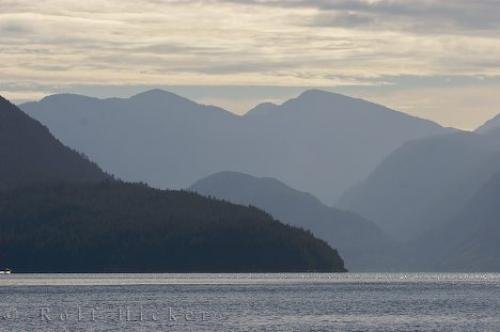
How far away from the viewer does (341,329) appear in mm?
194875

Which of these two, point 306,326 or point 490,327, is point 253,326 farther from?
point 490,327

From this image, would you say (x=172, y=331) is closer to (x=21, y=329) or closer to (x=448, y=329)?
(x=21, y=329)

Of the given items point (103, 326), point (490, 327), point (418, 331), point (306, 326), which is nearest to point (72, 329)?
point (103, 326)

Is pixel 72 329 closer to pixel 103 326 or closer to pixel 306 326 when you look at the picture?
pixel 103 326

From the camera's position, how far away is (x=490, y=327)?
655ft

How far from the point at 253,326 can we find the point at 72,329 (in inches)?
1063

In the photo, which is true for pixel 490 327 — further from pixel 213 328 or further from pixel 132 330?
pixel 132 330

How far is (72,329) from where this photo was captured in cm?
19412

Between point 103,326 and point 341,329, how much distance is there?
35956 millimetres

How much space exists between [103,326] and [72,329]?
6.77 metres

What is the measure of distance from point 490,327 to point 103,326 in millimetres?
58466

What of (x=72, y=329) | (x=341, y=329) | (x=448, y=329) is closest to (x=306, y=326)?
(x=341, y=329)

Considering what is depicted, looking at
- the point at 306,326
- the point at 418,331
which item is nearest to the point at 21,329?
the point at 306,326

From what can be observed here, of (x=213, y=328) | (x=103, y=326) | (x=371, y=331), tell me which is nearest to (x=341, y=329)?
(x=371, y=331)
